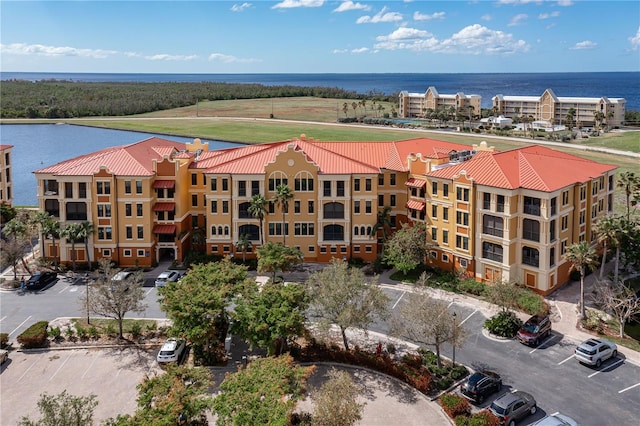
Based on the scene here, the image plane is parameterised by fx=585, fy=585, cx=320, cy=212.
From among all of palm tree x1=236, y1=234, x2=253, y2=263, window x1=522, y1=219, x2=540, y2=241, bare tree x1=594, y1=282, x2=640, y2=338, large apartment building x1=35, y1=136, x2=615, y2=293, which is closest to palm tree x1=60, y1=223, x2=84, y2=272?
large apartment building x1=35, y1=136, x2=615, y2=293

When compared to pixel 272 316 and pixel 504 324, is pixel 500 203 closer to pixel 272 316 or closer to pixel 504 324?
pixel 504 324

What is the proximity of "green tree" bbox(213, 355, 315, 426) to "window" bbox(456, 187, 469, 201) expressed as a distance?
3097cm

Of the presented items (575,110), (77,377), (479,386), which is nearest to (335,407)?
(479,386)

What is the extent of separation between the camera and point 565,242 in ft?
189

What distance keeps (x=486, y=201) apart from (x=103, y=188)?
40.8 meters

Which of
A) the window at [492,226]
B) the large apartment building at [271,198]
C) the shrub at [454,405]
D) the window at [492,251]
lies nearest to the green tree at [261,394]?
the shrub at [454,405]

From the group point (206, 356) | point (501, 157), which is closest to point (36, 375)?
point (206, 356)

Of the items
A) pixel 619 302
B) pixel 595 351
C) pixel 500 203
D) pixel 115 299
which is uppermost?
pixel 500 203

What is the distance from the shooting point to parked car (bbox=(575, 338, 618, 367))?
41.9 meters

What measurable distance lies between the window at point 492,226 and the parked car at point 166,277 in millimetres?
31560

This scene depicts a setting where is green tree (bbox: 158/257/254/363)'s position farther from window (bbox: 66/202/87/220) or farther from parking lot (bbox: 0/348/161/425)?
window (bbox: 66/202/87/220)

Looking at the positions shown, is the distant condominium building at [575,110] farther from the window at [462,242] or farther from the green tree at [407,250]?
the green tree at [407,250]

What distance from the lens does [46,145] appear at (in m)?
171

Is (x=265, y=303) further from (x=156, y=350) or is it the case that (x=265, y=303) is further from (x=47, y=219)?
(x=47, y=219)
